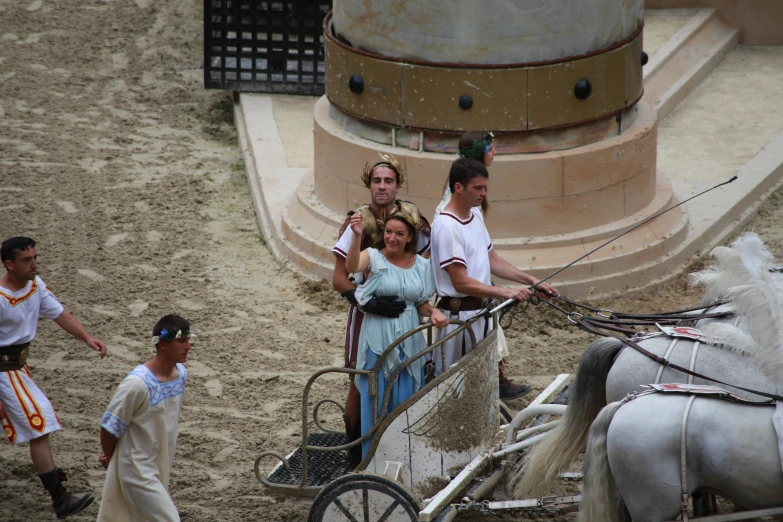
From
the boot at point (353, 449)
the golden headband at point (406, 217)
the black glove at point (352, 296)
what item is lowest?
the boot at point (353, 449)

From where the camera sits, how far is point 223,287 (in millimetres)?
8945

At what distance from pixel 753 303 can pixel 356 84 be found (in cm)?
476

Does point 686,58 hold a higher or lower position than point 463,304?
higher

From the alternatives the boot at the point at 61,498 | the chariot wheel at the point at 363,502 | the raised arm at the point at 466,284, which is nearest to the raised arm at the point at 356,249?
the raised arm at the point at 466,284

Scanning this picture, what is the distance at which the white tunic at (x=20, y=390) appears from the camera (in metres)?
5.86

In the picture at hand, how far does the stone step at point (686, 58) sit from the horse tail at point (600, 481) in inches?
295

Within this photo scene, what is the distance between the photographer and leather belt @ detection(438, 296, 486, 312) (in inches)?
235

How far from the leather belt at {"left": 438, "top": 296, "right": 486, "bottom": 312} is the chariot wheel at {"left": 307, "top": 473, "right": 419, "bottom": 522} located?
1169mm

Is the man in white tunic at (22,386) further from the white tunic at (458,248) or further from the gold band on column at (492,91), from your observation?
the gold band on column at (492,91)

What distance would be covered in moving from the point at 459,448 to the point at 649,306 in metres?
3.56

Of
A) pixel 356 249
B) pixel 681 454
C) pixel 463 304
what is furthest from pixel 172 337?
pixel 681 454

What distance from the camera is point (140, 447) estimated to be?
5059 mm

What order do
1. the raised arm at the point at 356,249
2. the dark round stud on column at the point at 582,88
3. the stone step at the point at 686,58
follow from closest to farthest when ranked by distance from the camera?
the raised arm at the point at 356,249, the dark round stud on column at the point at 582,88, the stone step at the point at 686,58

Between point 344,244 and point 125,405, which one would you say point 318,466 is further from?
point 125,405
